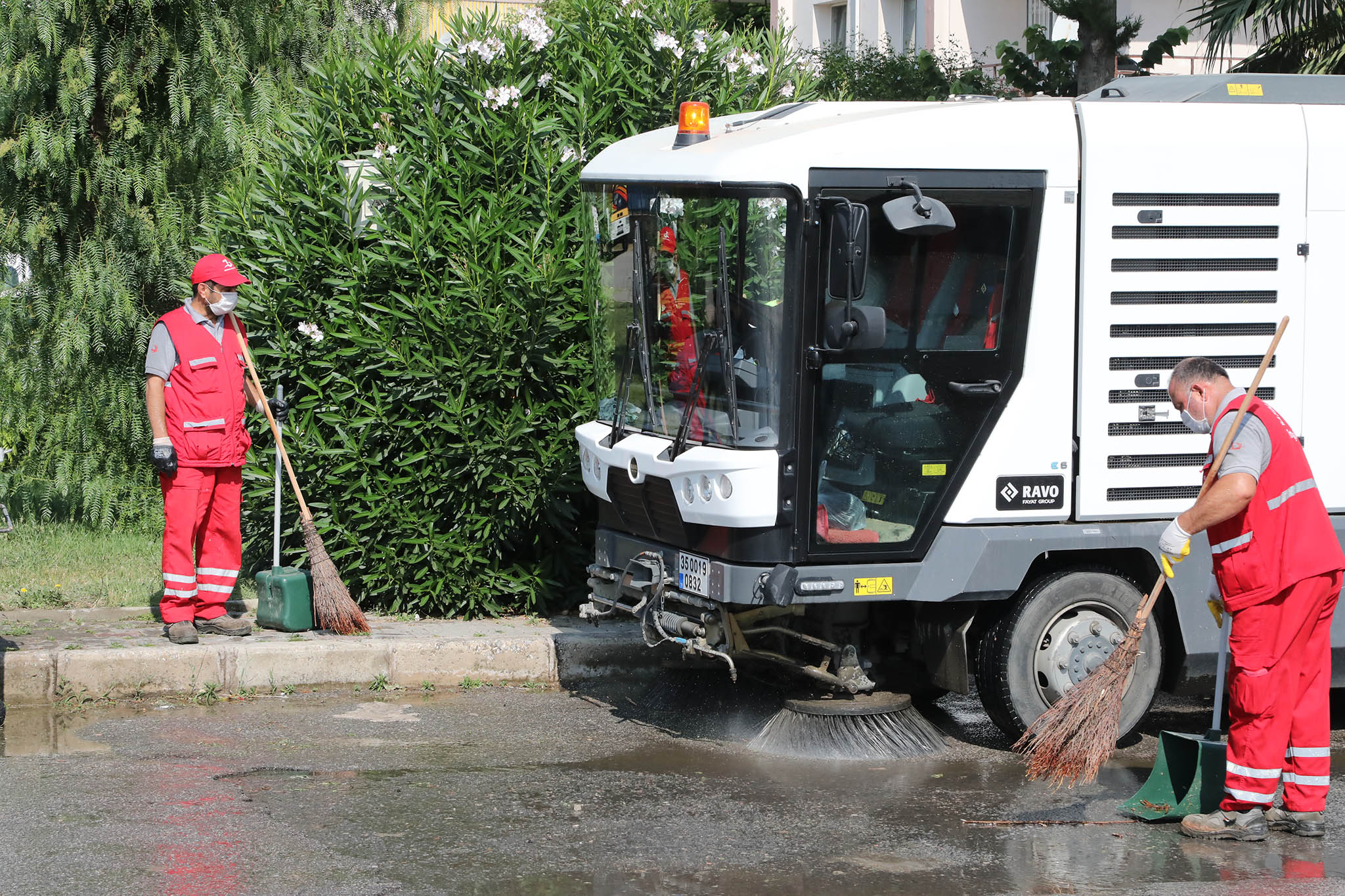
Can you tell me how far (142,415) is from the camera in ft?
37.2

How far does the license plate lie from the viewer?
6355 mm

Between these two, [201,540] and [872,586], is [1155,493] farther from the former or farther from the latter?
[201,540]

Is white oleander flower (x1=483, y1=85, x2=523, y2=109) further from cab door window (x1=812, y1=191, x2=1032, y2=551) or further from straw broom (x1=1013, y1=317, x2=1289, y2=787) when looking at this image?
straw broom (x1=1013, y1=317, x2=1289, y2=787)

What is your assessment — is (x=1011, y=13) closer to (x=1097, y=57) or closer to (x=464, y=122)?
(x=1097, y=57)

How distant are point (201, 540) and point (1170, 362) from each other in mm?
5016

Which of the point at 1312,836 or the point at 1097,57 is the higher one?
the point at 1097,57

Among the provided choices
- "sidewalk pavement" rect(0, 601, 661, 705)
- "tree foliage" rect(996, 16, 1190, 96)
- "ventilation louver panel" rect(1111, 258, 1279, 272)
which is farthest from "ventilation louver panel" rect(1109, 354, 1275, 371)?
"tree foliage" rect(996, 16, 1190, 96)

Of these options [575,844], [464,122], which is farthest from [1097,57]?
[575,844]

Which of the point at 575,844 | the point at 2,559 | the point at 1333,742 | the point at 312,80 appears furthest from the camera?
the point at 2,559

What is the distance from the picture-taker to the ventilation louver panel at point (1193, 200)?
250 inches

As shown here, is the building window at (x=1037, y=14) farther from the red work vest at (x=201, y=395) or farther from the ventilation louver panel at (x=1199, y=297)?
the red work vest at (x=201, y=395)

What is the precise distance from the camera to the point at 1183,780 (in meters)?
5.59

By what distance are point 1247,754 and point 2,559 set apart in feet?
25.9

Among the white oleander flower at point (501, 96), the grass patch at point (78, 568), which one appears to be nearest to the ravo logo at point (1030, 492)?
the white oleander flower at point (501, 96)
